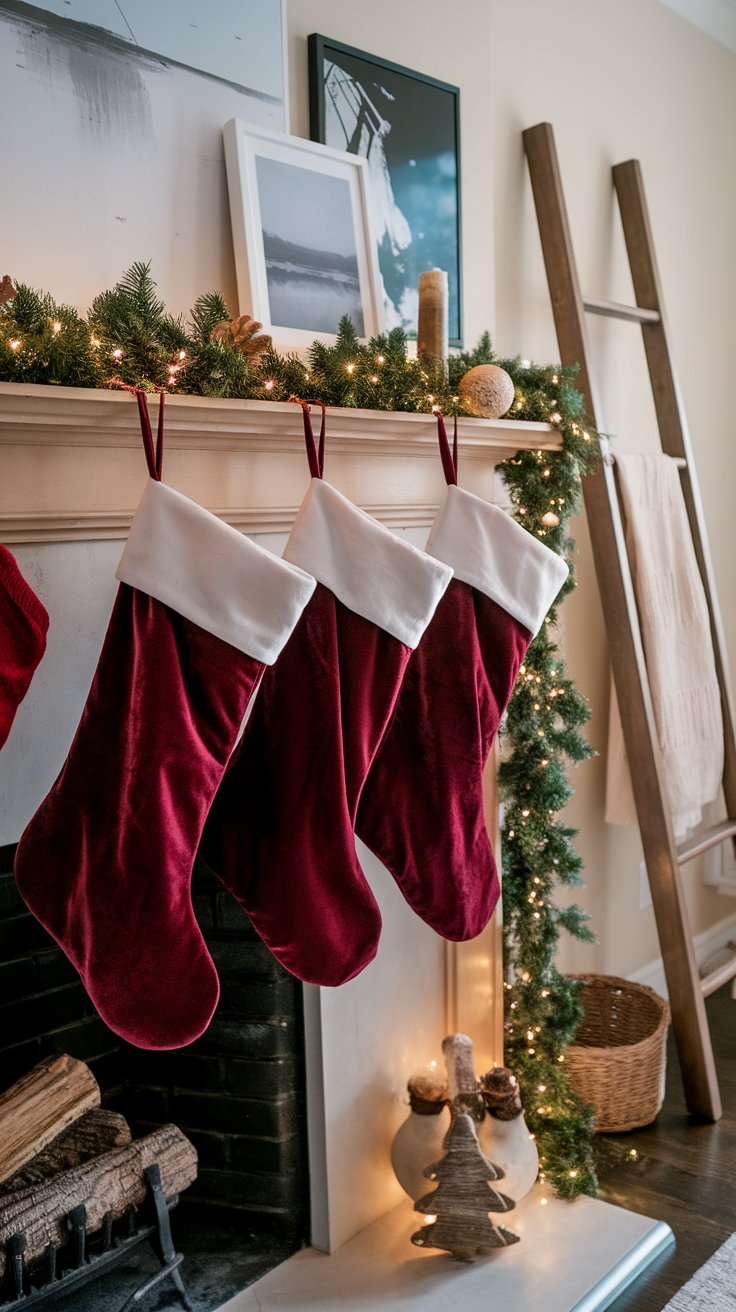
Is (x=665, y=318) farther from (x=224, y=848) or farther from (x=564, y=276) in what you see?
(x=224, y=848)

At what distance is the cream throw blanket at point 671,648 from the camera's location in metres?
2.23

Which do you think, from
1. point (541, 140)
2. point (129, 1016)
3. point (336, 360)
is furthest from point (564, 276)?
point (129, 1016)

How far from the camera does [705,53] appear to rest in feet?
8.73

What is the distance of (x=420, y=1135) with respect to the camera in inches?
67.7

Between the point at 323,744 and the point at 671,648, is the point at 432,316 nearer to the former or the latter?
the point at 323,744

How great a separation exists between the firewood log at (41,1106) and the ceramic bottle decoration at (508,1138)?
69 cm

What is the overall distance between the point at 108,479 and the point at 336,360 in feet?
1.27

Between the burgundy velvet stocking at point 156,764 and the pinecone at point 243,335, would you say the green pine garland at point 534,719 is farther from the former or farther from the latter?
the burgundy velvet stocking at point 156,764

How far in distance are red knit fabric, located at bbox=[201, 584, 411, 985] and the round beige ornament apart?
466mm

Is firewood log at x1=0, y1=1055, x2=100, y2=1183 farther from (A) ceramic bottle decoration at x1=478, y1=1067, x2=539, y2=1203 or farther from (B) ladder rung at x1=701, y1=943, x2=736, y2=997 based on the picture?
(B) ladder rung at x1=701, y1=943, x2=736, y2=997

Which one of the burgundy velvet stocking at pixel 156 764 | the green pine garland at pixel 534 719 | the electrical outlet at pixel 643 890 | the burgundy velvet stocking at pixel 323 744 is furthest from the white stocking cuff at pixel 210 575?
the electrical outlet at pixel 643 890

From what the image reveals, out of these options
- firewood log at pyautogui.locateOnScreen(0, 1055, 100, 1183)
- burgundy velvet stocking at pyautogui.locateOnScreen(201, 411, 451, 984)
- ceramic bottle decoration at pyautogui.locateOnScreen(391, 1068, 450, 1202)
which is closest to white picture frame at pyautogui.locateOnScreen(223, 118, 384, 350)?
burgundy velvet stocking at pyautogui.locateOnScreen(201, 411, 451, 984)

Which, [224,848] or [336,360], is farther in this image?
[336,360]

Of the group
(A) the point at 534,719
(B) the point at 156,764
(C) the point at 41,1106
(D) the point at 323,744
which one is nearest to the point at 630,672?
(A) the point at 534,719
